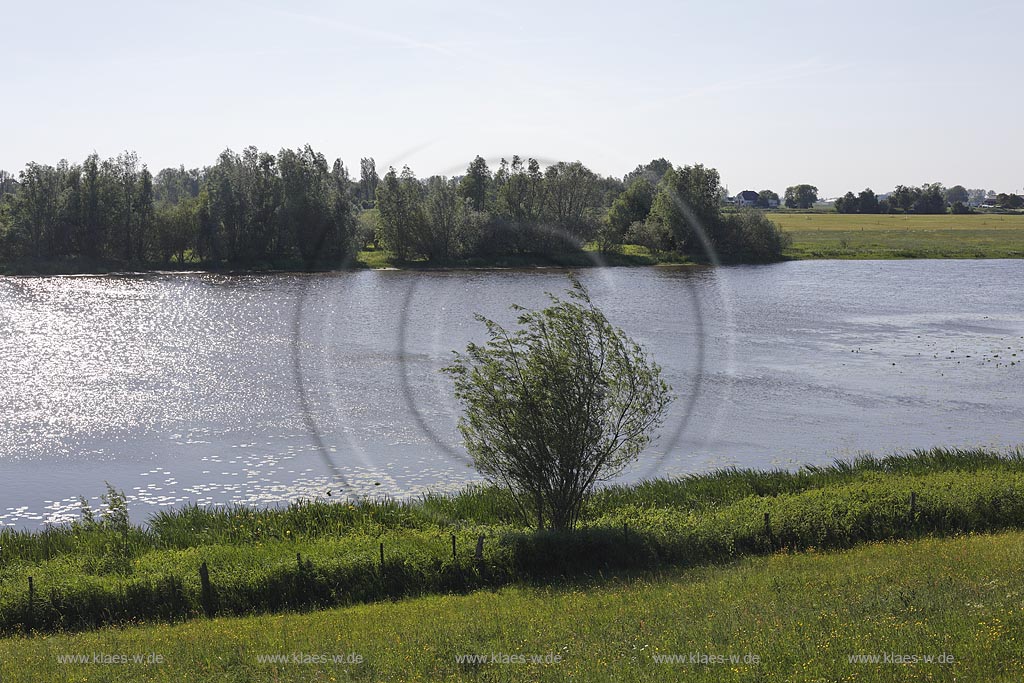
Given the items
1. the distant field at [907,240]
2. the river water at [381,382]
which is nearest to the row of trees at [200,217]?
the river water at [381,382]

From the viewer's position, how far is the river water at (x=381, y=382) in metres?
32.8

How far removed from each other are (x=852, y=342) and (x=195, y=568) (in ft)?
159

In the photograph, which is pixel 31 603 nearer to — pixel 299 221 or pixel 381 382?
pixel 381 382

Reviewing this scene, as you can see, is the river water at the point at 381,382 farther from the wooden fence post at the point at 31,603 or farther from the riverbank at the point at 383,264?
the riverbank at the point at 383,264

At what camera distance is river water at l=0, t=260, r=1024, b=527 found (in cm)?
3281

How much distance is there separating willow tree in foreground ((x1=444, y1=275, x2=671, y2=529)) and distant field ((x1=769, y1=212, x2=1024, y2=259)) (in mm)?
109849

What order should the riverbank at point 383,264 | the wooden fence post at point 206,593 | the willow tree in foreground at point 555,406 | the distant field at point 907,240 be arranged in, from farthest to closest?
the distant field at point 907,240 → the riverbank at point 383,264 → the willow tree in foreground at point 555,406 → the wooden fence post at point 206,593

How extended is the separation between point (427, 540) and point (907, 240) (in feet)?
491

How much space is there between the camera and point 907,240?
509 feet

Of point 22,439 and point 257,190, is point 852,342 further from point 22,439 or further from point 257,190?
point 257,190

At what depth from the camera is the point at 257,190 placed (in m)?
116

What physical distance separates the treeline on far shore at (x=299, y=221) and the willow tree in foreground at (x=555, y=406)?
84.0 meters

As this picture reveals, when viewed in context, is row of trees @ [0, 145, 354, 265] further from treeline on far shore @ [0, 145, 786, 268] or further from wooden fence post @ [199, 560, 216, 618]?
wooden fence post @ [199, 560, 216, 618]

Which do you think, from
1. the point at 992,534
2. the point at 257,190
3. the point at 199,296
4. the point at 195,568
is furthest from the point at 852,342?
the point at 257,190
